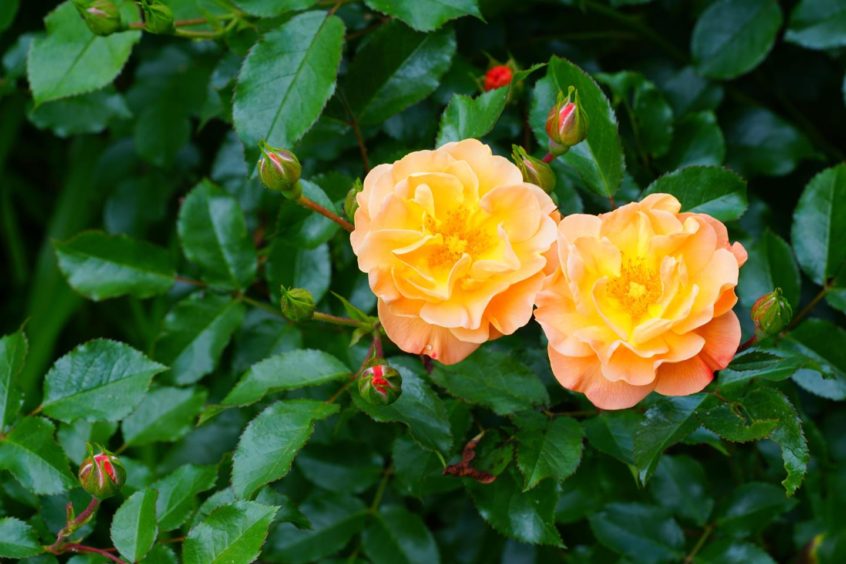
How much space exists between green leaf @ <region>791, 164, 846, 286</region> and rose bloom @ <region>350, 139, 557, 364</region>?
528mm

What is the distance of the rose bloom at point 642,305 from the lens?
0.97m

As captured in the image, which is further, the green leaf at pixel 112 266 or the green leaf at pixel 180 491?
the green leaf at pixel 112 266

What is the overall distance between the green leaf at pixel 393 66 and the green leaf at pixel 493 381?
0.41 meters

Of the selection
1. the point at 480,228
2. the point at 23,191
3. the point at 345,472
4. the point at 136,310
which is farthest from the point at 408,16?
the point at 23,191

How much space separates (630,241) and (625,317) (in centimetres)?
8

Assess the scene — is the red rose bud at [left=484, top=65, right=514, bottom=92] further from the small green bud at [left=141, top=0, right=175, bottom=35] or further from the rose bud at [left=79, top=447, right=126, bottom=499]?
the rose bud at [left=79, top=447, right=126, bottom=499]

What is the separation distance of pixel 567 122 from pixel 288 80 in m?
0.41

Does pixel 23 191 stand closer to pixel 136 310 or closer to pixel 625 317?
pixel 136 310

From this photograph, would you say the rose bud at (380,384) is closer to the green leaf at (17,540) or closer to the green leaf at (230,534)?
the green leaf at (230,534)

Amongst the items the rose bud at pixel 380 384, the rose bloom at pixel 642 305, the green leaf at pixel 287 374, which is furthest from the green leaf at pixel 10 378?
the rose bloom at pixel 642 305

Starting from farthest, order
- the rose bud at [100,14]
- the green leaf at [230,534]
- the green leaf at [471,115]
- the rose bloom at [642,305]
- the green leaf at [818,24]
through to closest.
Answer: the green leaf at [818,24], the rose bud at [100,14], the green leaf at [471,115], the green leaf at [230,534], the rose bloom at [642,305]

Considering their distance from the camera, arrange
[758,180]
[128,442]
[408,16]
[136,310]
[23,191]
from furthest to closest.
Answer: [23,191], [136,310], [758,180], [128,442], [408,16]

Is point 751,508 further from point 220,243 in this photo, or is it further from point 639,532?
point 220,243

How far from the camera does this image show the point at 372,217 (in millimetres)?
1004
